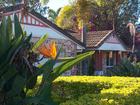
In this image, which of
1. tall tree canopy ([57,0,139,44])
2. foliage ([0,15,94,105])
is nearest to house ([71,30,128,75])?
tall tree canopy ([57,0,139,44])

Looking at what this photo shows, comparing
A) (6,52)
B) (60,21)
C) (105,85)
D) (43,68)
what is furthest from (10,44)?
(60,21)

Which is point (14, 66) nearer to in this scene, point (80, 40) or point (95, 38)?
point (80, 40)

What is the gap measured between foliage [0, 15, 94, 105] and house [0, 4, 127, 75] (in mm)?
16973

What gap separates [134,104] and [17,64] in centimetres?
344

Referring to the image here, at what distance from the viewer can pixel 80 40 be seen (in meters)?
33.1

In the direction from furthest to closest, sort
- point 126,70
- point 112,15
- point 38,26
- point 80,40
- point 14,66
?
1. point 112,15
2. point 80,40
3. point 38,26
4. point 126,70
5. point 14,66

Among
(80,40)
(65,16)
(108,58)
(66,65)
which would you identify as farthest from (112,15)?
(66,65)

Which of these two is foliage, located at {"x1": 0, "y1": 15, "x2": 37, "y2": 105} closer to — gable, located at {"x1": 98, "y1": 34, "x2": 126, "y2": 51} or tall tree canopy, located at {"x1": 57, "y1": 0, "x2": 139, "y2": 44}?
gable, located at {"x1": 98, "y1": 34, "x2": 126, "y2": 51}

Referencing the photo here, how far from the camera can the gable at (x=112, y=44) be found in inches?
1335

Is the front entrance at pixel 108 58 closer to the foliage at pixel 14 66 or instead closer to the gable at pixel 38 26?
the gable at pixel 38 26

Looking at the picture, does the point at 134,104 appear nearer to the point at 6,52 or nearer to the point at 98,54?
the point at 6,52

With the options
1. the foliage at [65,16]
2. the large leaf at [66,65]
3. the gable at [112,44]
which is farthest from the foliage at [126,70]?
the foliage at [65,16]

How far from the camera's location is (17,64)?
430cm

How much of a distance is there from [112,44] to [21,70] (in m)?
31.2
